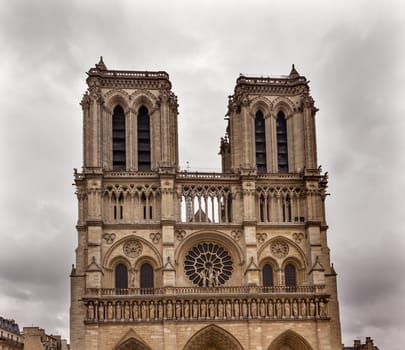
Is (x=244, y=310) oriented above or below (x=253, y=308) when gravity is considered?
below

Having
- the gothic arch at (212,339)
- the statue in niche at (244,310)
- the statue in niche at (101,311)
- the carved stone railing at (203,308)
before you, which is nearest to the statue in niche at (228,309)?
the carved stone railing at (203,308)

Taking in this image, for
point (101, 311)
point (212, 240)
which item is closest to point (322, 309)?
point (212, 240)

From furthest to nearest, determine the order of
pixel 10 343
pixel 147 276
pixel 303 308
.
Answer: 1. pixel 10 343
2. pixel 147 276
3. pixel 303 308

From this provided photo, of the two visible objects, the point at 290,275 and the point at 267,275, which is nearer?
the point at 267,275

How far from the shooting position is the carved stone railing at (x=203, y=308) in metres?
51.4

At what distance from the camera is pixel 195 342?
51844 millimetres

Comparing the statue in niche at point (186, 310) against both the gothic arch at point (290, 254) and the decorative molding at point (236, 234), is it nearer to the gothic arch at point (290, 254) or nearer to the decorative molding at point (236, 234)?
the decorative molding at point (236, 234)

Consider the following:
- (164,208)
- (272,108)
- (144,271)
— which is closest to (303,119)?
(272,108)

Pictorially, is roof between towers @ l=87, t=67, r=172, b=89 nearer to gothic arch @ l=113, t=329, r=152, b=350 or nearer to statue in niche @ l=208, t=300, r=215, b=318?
statue in niche @ l=208, t=300, r=215, b=318

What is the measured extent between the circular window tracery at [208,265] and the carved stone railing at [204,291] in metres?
1.29

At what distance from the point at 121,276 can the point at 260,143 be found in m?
14.2

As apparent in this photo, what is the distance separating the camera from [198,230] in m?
54.7

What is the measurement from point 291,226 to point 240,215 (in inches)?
146

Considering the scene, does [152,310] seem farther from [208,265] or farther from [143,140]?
[143,140]
